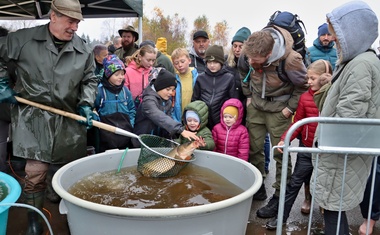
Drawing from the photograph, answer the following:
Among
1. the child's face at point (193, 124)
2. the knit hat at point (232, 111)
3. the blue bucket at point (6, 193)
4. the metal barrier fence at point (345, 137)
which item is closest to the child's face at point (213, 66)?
the knit hat at point (232, 111)

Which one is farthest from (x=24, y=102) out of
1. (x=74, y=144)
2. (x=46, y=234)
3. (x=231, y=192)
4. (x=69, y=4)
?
(x=231, y=192)

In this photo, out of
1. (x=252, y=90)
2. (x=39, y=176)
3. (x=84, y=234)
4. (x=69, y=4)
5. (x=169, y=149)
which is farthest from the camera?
(x=252, y=90)

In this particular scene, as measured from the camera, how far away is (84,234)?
205 cm

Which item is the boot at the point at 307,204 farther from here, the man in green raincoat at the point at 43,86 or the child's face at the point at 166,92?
the man in green raincoat at the point at 43,86

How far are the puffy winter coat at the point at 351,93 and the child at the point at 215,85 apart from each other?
5.14 ft

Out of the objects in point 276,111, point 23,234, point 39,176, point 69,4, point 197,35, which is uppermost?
point 69,4

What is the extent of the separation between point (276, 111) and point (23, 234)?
2662 mm

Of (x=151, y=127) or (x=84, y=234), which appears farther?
(x=151, y=127)

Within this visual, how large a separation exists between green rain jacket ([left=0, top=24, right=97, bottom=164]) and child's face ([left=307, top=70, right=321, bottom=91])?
2050 mm

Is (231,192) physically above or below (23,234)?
above

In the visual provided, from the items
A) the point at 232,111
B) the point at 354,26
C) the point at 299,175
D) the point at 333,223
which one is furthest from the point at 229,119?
the point at 354,26

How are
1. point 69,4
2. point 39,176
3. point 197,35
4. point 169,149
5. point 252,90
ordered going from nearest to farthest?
point 69,4
point 39,176
point 169,149
point 252,90
point 197,35

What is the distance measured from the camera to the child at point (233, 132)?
3469 mm

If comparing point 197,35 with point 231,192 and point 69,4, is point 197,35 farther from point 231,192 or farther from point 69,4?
point 231,192
